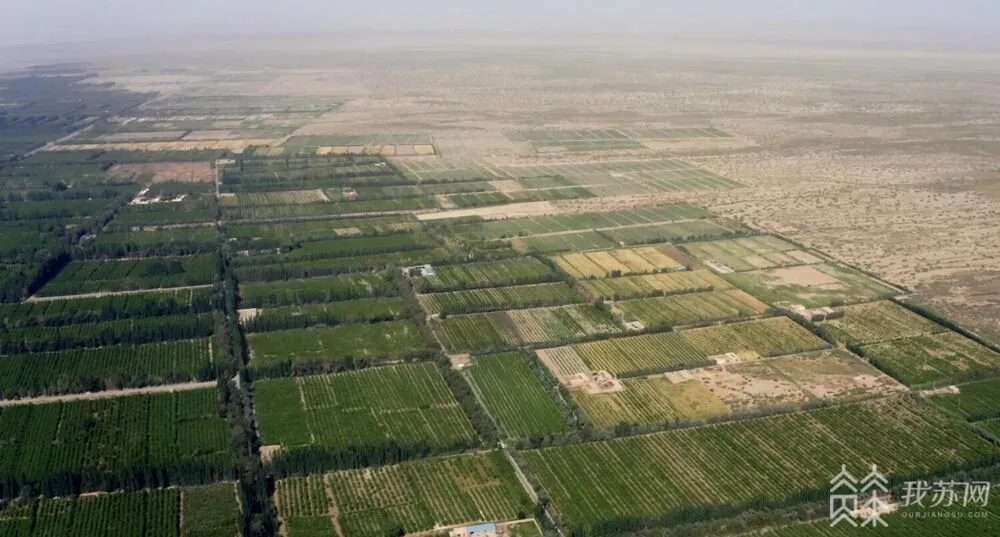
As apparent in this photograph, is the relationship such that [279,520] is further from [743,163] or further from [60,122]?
[60,122]

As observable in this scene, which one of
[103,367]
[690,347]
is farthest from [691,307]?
[103,367]

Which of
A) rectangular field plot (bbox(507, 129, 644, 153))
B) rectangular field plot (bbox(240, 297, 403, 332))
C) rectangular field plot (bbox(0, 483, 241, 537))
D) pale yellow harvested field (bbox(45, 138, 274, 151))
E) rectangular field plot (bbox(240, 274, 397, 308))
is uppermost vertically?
rectangular field plot (bbox(507, 129, 644, 153))

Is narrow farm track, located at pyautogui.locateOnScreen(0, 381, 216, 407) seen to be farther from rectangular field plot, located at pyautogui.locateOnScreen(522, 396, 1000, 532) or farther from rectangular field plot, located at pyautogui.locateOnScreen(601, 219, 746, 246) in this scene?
rectangular field plot, located at pyautogui.locateOnScreen(601, 219, 746, 246)

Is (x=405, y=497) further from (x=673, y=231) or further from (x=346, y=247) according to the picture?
(x=673, y=231)

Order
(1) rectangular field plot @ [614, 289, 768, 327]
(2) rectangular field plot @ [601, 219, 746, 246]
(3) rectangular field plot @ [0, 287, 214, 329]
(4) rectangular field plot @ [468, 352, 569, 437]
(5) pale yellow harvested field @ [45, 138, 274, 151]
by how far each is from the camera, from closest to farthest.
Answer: (4) rectangular field plot @ [468, 352, 569, 437]
(3) rectangular field plot @ [0, 287, 214, 329]
(1) rectangular field plot @ [614, 289, 768, 327]
(2) rectangular field plot @ [601, 219, 746, 246]
(5) pale yellow harvested field @ [45, 138, 274, 151]

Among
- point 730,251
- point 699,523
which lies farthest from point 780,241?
point 699,523

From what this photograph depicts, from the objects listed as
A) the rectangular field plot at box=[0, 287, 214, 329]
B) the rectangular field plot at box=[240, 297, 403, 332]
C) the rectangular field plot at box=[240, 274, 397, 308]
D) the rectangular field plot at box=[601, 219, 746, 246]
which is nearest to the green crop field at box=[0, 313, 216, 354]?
the rectangular field plot at box=[0, 287, 214, 329]

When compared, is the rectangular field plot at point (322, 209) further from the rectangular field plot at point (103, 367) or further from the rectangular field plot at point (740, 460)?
the rectangular field plot at point (740, 460)
